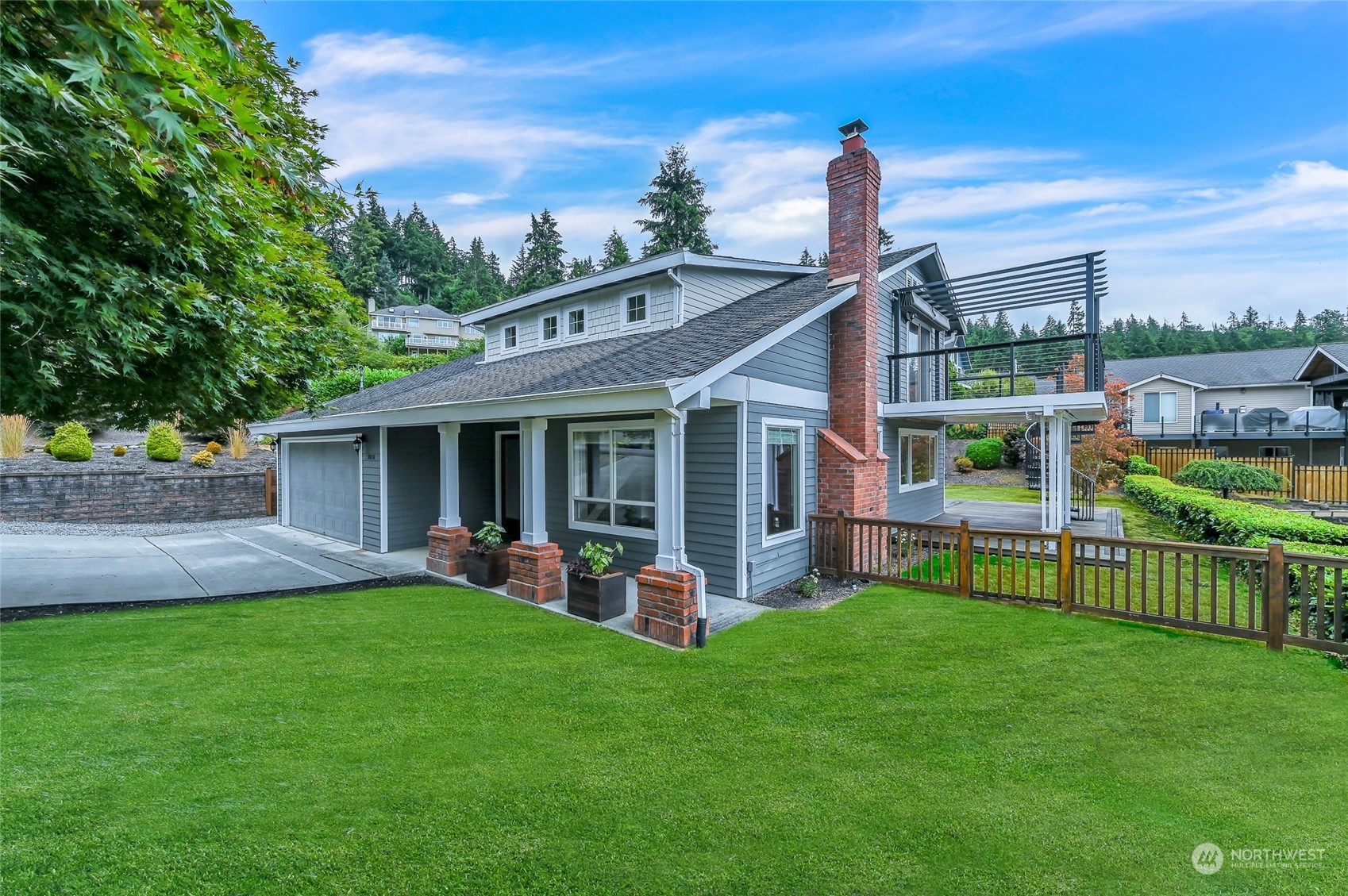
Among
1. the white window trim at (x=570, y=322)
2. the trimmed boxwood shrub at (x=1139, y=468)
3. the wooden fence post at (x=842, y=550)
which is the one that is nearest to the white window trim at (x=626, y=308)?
the white window trim at (x=570, y=322)

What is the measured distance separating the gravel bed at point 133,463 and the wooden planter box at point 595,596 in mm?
13805

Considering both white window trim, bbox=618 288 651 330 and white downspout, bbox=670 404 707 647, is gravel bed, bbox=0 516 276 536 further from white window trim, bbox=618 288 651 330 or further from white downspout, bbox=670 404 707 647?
white downspout, bbox=670 404 707 647

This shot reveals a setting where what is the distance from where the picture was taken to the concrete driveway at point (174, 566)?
7.48 m

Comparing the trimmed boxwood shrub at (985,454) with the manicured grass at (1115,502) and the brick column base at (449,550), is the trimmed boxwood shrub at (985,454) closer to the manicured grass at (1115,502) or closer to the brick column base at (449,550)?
the manicured grass at (1115,502)

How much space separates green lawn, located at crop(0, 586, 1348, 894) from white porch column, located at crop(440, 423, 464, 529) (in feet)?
10.2

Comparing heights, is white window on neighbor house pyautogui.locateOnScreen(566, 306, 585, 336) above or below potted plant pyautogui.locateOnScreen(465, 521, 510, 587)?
above

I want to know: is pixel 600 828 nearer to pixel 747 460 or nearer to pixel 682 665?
pixel 682 665

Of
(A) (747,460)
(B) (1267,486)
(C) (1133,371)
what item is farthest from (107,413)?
(C) (1133,371)

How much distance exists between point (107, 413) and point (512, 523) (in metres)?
5.86

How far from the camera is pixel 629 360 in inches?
311

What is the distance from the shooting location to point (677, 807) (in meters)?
3.04

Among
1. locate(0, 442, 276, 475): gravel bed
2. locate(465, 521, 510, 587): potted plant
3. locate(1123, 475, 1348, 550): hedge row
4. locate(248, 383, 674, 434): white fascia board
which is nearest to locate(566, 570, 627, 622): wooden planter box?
locate(465, 521, 510, 587): potted plant

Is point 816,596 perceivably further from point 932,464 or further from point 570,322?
point 570,322

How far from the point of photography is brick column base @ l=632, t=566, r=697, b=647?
5.61 m
